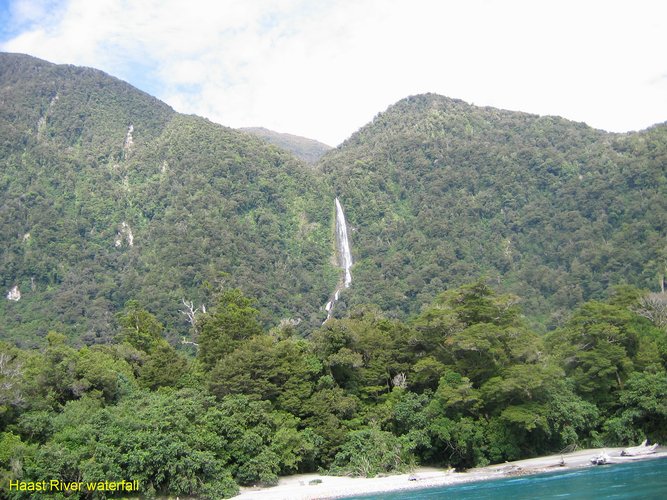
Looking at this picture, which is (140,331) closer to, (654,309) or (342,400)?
(342,400)

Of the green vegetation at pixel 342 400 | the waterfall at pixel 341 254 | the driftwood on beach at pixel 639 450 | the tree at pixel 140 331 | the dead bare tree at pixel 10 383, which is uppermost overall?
the waterfall at pixel 341 254

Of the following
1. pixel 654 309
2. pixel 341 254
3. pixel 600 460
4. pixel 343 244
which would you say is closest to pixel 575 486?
pixel 600 460

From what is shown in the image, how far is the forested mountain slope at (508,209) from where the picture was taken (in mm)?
97250

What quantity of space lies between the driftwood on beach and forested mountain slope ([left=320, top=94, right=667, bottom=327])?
50801 millimetres

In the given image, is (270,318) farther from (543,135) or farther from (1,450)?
(543,135)

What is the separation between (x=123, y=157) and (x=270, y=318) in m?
81.7

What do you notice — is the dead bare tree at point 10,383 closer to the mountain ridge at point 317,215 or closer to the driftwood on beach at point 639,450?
the driftwood on beach at point 639,450

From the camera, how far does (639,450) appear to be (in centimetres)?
3800

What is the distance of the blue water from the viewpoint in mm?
27436

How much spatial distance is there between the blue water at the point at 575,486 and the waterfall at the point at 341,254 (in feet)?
240

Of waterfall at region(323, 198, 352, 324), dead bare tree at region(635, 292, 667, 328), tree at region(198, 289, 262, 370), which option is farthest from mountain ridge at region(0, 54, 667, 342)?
dead bare tree at region(635, 292, 667, 328)

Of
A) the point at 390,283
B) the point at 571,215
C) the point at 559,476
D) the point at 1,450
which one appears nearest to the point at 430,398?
the point at 559,476

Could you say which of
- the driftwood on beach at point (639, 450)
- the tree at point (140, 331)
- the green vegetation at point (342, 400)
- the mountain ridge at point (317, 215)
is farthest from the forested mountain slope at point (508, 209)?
the driftwood on beach at point (639, 450)

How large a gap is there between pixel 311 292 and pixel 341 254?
17301mm
